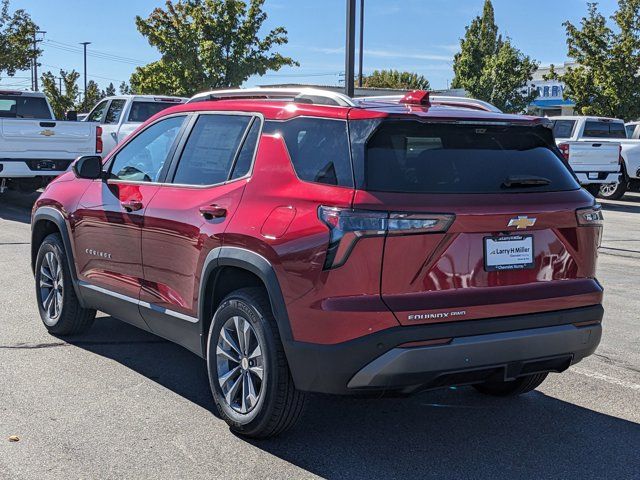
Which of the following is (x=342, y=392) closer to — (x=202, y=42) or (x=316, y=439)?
(x=316, y=439)

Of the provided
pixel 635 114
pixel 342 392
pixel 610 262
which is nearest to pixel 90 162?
pixel 342 392

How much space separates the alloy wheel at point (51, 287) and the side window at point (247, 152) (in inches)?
91.2

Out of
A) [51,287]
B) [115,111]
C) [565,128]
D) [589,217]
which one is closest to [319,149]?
[589,217]

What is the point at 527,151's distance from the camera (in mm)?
4223

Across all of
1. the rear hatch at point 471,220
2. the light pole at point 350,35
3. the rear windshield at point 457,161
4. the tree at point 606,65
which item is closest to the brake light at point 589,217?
the rear hatch at point 471,220

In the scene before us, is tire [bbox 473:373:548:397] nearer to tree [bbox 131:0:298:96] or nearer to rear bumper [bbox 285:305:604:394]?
rear bumper [bbox 285:305:604:394]

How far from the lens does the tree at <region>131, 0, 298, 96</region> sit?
34.5 meters

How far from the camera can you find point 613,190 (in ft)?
67.6

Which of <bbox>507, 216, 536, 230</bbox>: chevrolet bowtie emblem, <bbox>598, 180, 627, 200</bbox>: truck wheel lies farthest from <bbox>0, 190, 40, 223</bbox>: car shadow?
<bbox>598, 180, 627, 200</bbox>: truck wheel

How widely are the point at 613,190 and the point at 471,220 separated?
18.2m

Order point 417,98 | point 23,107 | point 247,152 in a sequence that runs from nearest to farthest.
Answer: point 417,98, point 247,152, point 23,107

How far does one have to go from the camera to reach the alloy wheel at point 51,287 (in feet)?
20.4

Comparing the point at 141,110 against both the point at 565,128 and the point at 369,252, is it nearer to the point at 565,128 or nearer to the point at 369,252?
the point at 565,128

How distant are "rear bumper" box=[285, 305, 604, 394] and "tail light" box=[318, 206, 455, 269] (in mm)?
415
